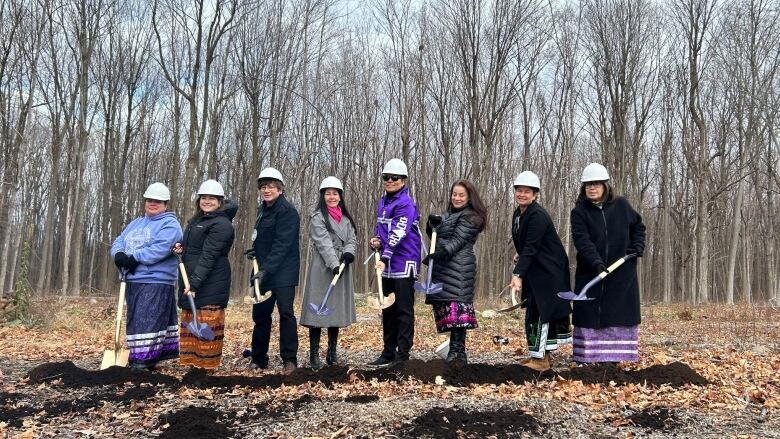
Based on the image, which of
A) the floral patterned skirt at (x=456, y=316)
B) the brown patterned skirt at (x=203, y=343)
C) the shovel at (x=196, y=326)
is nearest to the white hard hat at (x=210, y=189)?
the shovel at (x=196, y=326)

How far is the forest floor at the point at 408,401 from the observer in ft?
12.9

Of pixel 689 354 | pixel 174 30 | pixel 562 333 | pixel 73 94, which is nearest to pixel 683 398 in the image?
pixel 562 333

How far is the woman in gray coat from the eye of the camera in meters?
6.00

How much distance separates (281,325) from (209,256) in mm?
1074

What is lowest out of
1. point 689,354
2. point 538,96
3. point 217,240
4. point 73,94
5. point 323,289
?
point 689,354

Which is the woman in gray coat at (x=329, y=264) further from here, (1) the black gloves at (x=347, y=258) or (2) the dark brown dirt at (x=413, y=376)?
(2) the dark brown dirt at (x=413, y=376)

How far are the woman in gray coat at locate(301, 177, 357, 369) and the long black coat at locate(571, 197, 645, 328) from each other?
8.06 feet

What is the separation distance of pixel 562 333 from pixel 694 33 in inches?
711

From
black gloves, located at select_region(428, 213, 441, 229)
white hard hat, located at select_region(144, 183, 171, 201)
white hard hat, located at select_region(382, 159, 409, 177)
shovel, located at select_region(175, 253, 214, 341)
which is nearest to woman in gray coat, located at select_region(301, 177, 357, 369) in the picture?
white hard hat, located at select_region(382, 159, 409, 177)

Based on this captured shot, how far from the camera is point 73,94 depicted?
20.7 m

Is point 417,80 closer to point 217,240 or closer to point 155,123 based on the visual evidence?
point 217,240

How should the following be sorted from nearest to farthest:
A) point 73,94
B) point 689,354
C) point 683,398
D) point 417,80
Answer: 1. point 683,398
2. point 689,354
3. point 417,80
4. point 73,94

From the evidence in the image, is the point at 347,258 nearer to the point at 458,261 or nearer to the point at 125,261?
the point at 458,261

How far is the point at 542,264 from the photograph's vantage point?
595 cm
